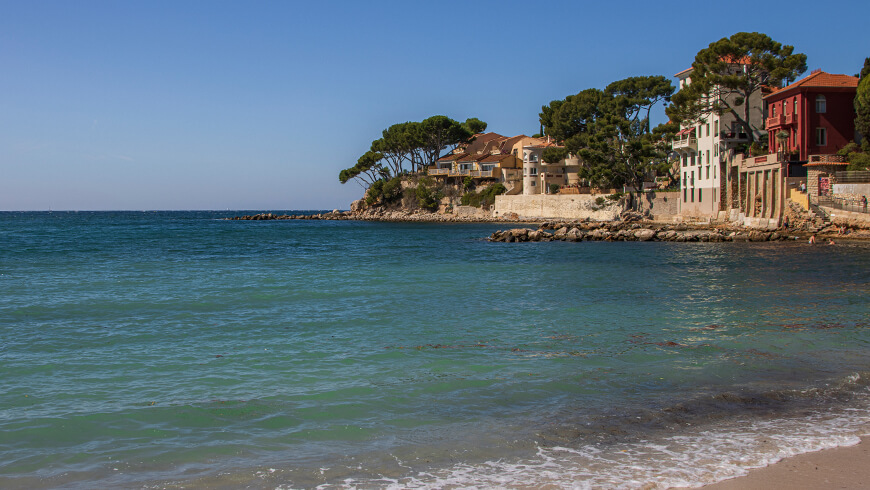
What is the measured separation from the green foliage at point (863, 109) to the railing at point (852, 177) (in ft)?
11.7

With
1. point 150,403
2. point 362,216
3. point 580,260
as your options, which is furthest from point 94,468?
point 362,216

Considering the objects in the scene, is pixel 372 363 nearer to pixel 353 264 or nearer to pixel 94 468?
pixel 94 468

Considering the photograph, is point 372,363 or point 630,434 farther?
point 372,363

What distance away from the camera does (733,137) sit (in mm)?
48688

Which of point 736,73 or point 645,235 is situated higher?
point 736,73

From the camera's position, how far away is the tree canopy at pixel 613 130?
201 feet

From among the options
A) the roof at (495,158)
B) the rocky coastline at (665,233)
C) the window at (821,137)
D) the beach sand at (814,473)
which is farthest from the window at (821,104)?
the roof at (495,158)

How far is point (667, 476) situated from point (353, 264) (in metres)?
24.0

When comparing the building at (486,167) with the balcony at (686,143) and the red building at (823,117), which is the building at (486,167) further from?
the red building at (823,117)

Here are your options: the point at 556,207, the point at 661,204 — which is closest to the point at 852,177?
the point at 661,204

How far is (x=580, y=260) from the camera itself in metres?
29.5

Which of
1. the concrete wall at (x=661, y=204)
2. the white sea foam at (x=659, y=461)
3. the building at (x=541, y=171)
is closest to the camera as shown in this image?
the white sea foam at (x=659, y=461)

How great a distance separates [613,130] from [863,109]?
27293 millimetres

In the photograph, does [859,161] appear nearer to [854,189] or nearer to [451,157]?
[854,189]
